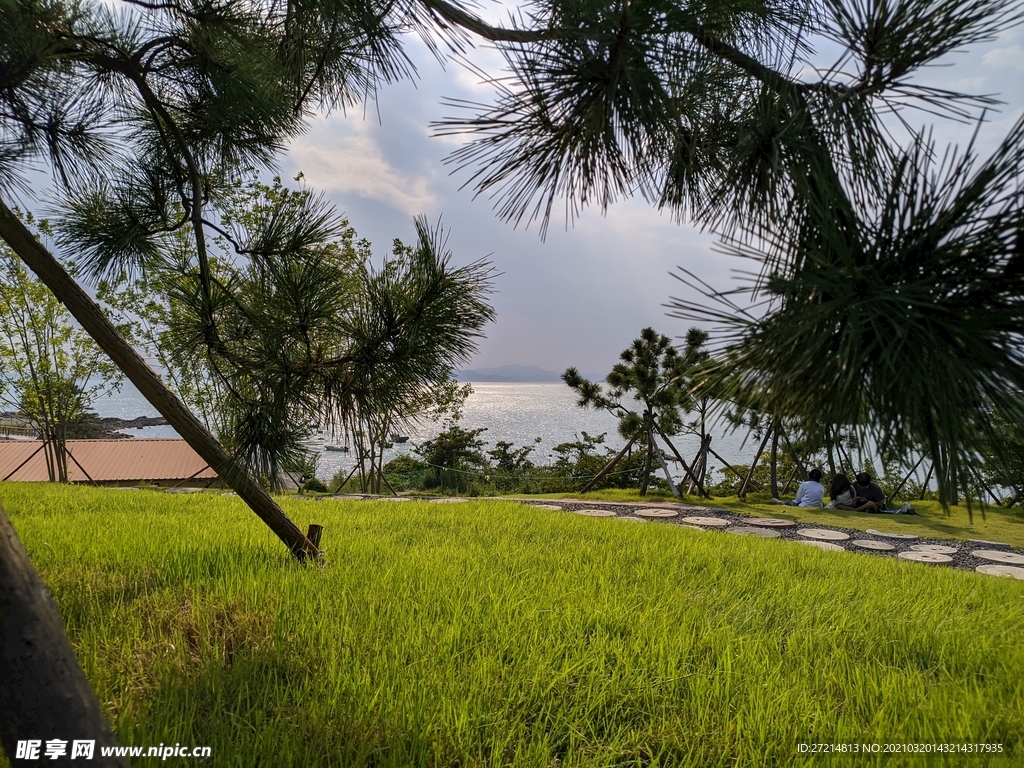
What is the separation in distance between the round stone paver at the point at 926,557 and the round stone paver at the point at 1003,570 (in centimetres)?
22

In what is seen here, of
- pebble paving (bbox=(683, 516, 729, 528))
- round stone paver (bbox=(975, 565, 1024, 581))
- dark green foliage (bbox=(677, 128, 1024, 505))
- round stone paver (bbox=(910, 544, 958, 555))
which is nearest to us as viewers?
dark green foliage (bbox=(677, 128, 1024, 505))

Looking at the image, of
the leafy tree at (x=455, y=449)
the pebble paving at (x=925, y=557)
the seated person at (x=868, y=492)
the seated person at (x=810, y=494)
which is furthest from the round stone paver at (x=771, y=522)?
the leafy tree at (x=455, y=449)

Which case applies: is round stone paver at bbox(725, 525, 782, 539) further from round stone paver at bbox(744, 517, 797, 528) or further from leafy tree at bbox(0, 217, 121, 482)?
leafy tree at bbox(0, 217, 121, 482)

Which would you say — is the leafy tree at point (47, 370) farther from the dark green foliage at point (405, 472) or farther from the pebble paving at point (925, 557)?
the pebble paving at point (925, 557)

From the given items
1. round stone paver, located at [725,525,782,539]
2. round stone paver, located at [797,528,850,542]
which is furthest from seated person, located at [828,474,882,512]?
round stone paver, located at [725,525,782,539]

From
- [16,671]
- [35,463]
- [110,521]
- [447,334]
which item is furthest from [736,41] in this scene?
[35,463]

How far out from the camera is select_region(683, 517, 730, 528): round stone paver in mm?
5543

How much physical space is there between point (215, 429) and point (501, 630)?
4.74 feet

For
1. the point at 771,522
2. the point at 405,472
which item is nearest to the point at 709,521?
the point at 771,522

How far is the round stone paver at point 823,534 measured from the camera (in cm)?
514

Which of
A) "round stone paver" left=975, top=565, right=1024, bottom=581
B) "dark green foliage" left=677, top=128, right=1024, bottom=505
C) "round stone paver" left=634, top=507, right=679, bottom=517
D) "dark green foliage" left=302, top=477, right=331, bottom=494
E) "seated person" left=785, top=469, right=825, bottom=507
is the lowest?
"dark green foliage" left=302, top=477, right=331, bottom=494

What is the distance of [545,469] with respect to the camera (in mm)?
13727

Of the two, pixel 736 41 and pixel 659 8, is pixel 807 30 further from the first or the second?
pixel 659 8

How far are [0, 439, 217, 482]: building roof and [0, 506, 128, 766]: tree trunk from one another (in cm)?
973
